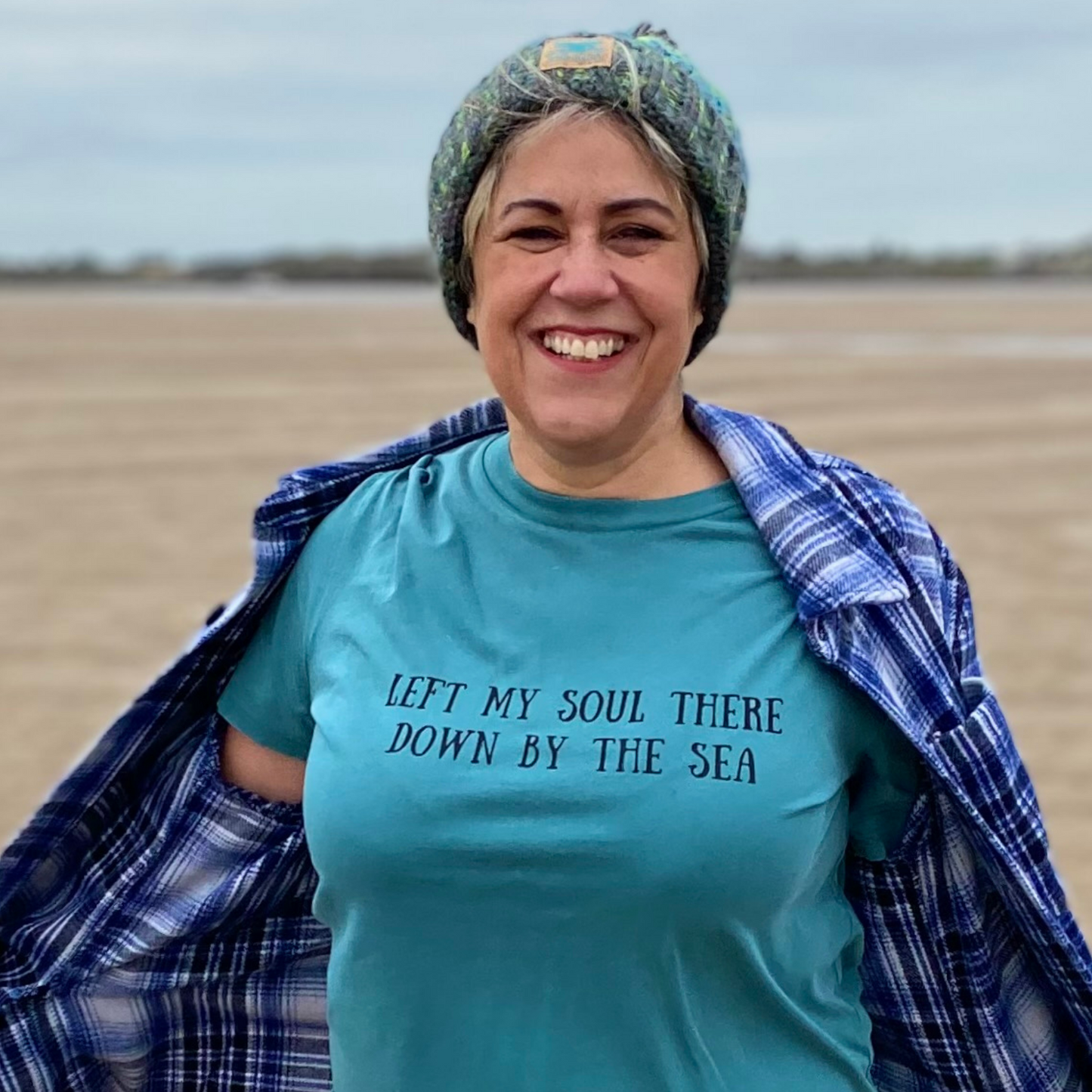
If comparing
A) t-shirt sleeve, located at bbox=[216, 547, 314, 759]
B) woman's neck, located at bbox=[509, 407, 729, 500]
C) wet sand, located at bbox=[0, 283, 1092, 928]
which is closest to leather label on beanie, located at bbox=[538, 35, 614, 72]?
woman's neck, located at bbox=[509, 407, 729, 500]

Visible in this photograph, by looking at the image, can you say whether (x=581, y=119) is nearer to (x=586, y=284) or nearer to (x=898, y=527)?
(x=586, y=284)

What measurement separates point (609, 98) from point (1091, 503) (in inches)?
401

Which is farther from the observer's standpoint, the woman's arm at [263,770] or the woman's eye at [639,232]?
the woman's arm at [263,770]

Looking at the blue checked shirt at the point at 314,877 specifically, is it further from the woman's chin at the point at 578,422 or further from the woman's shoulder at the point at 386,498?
the woman's chin at the point at 578,422

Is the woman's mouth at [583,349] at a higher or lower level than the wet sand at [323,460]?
higher

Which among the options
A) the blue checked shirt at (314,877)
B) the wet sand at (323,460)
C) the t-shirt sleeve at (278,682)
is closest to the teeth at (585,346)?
the blue checked shirt at (314,877)

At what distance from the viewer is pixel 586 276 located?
2062 millimetres

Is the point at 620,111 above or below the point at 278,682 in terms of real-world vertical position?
above

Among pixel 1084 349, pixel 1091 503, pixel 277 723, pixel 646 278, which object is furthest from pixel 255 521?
pixel 1084 349

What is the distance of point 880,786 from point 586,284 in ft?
2.25

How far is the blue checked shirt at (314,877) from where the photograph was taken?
7.16 ft

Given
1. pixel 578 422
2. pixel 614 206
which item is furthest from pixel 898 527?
pixel 614 206

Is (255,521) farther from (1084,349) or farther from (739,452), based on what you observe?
(1084,349)

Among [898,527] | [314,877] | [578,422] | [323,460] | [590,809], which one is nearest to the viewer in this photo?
[590,809]
